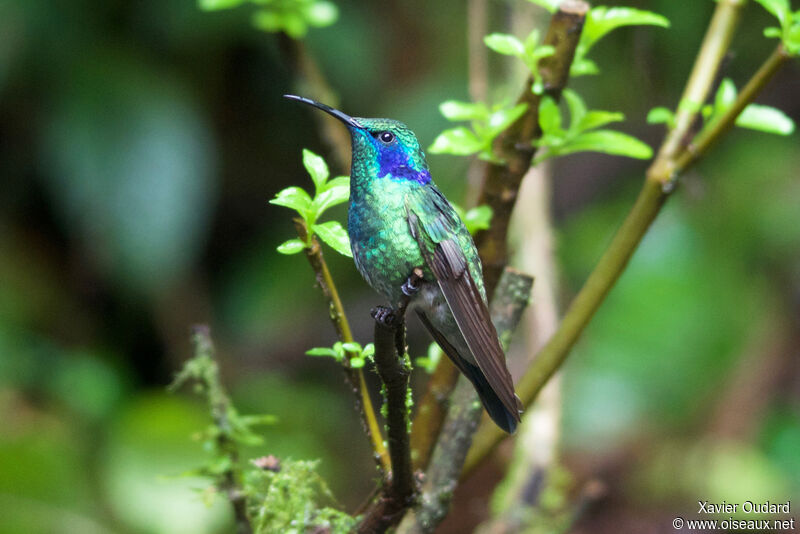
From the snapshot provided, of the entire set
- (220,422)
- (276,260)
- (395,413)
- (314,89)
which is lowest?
(276,260)

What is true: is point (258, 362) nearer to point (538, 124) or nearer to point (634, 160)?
point (634, 160)

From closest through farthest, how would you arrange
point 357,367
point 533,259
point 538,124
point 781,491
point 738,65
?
point 357,367 < point 538,124 < point 533,259 < point 781,491 < point 738,65

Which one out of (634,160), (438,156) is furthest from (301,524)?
(634,160)

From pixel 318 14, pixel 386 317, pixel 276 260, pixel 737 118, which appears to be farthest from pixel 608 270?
pixel 276 260

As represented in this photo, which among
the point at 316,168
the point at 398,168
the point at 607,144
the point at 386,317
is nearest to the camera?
the point at 386,317

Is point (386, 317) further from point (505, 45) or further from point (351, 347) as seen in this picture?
point (505, 45)

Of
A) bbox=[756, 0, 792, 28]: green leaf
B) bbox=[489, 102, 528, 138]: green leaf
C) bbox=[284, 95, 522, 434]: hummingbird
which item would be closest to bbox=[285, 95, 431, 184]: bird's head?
bbox=[284, 95, 522, 434]: hummingbird
